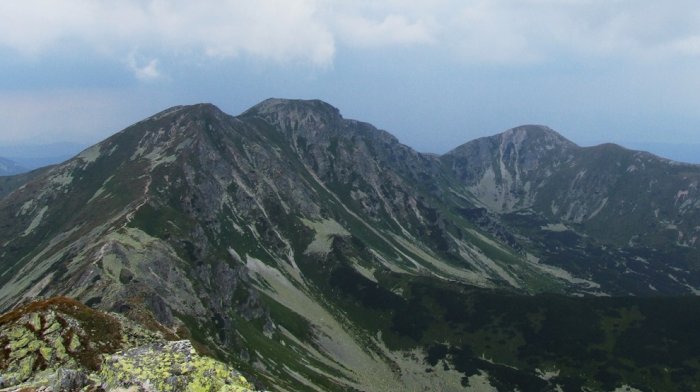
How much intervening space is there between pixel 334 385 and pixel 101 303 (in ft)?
231

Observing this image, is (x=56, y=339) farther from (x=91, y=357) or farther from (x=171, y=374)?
(x=171, y=374)

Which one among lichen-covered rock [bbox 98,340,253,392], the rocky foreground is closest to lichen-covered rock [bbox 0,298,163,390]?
the rocky foreground

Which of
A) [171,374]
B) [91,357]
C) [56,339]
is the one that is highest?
[171,374]

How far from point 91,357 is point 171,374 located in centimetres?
1723

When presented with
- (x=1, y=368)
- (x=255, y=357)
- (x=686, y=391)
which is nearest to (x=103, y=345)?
(x=1, y=368)

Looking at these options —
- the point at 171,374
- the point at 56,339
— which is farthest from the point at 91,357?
the point at 171,374

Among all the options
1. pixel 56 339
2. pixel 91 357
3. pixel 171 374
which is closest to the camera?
pixel 171 374

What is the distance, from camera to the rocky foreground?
3434 centimetres

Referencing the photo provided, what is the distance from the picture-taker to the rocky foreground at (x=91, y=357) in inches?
1352

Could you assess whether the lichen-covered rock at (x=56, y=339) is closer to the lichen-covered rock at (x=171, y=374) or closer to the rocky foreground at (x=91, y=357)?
the rocky foreground at (x=91, y=357)

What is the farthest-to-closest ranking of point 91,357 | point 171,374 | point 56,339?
point 56,339, point 91,357, point 171,374

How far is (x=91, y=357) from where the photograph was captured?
155 ft

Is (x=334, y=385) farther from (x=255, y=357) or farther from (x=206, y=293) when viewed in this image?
(x=206, y=293)

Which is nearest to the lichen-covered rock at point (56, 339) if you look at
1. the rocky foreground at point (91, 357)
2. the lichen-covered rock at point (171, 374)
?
the rocky foreground at point (91, 357)
